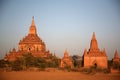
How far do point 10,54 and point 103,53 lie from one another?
14515 mm

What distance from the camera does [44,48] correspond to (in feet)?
144

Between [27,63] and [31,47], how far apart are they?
6.20 m

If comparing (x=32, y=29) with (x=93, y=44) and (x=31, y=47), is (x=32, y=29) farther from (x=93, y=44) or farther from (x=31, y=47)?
(x=93, y=44)

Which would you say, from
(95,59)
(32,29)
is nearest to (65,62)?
(95,59)

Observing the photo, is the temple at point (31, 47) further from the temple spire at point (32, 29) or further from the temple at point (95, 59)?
the temple at point (95, 59)

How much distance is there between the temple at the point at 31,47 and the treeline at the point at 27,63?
2106 mm

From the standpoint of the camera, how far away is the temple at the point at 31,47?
40.6 metres

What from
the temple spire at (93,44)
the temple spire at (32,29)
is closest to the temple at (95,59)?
the temple spire at (93,44)

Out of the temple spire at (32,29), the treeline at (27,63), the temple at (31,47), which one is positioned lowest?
the treeline at (27,63)

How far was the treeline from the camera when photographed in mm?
33306

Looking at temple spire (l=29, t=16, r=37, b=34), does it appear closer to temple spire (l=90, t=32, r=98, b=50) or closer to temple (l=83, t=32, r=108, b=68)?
temple (l=83, t=32, r=108, b=68)

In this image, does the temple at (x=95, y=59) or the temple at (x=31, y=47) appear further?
the temple at (x=31, y=47)

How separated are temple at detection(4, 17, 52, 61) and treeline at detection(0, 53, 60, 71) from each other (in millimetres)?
2106

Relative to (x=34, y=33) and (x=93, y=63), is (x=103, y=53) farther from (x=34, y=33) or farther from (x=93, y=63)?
(x=34, y=33)
